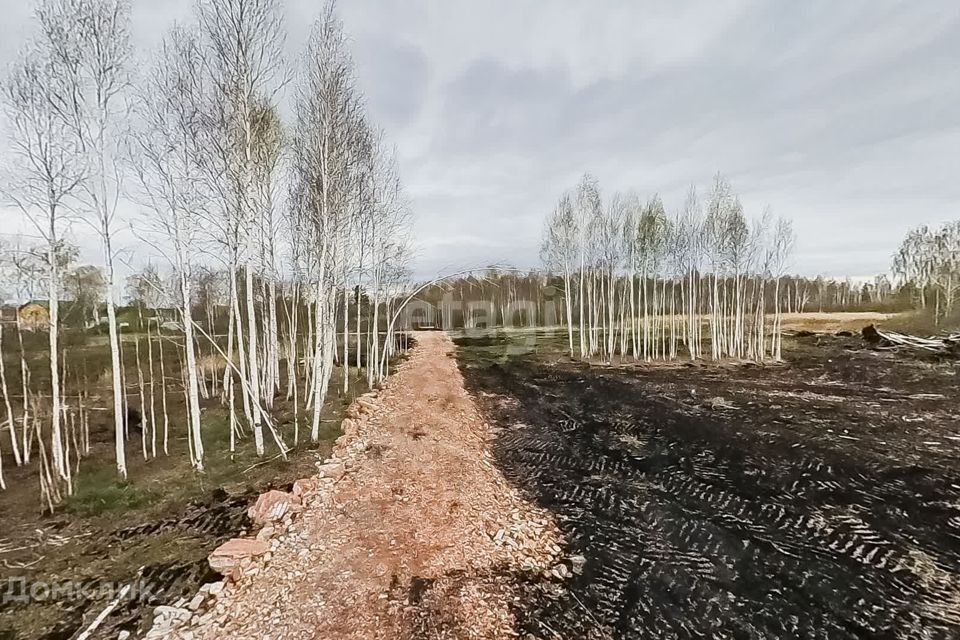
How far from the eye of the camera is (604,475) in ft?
29.3

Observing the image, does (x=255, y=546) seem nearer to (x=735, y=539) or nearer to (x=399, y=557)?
(x=399, y=557)

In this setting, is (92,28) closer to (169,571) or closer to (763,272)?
(169,571)

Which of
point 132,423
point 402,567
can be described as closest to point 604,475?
point 402,567

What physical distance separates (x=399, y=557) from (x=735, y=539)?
16.7 ft

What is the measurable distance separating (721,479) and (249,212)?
1167 centimetres

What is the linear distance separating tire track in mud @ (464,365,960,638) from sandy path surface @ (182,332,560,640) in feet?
2.00

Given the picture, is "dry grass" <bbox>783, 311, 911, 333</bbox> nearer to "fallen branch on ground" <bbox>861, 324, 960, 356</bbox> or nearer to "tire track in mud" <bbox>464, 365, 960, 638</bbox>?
"fallen branch on ground" <bbox>861, 324, 960, 356</bbox>

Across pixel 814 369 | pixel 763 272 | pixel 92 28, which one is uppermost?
pixel 92 28

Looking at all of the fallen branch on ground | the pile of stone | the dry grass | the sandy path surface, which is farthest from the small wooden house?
the dry grass

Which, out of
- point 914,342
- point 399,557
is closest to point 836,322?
point 914,342

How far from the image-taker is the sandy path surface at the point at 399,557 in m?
4.41

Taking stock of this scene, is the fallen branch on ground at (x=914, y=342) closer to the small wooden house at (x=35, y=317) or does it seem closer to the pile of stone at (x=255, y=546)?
the pile of stone at (x=255, y=546)

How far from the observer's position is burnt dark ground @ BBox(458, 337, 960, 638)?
4656 mm

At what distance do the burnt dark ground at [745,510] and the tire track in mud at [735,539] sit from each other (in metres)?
0.03
